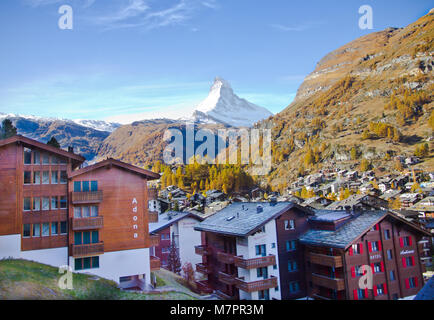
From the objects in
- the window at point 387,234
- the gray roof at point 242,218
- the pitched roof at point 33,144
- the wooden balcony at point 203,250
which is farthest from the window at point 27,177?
the window at point 387,234

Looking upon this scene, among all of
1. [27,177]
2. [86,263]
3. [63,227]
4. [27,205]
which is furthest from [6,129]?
[86,263]

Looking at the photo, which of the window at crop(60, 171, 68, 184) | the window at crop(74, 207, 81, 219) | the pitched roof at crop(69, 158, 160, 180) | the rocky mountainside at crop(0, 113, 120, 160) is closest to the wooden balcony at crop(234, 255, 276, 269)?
the pitched roof at crop(69, 158, 160, 180)

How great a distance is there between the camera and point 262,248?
16688 millimetres

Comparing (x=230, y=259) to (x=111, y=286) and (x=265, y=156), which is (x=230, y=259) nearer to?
(x=111, y=286)

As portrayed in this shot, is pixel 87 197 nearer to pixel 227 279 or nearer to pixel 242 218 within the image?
pixel 227 279

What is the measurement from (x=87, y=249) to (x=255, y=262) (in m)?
7.96

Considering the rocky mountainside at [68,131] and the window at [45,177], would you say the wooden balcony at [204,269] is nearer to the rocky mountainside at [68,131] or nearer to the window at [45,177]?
the rocky mountainside at [68,131]

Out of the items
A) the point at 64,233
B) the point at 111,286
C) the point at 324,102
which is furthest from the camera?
the point at 324,102

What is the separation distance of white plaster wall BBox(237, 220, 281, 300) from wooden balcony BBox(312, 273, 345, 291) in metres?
1.90

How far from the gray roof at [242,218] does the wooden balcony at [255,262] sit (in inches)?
54.2

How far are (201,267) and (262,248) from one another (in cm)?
536

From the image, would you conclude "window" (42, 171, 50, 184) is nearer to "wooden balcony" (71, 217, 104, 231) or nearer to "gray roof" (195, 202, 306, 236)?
"wooden balcony" (71, 217, 104, 231)

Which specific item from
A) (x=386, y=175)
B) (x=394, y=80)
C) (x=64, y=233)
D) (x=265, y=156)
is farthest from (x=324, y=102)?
(x=64, y=233)

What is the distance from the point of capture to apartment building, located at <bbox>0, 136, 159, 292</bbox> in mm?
13016
